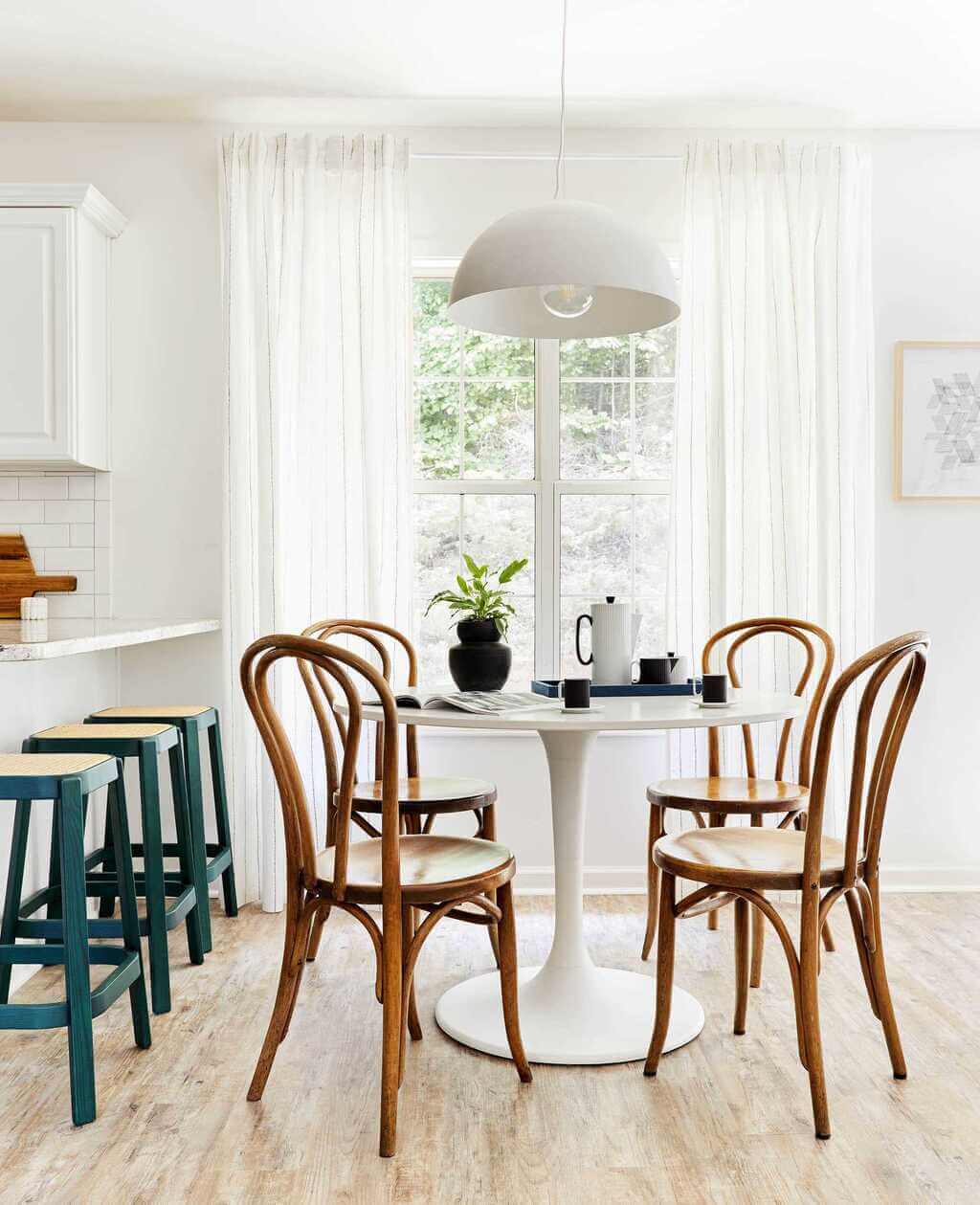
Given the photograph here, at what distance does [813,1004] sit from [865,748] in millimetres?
487

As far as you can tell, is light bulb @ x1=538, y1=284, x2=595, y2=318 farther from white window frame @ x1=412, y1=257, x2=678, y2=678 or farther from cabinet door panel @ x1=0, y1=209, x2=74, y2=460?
cabinet door panel @ x1=0, y1=209, x2=74, y2=460

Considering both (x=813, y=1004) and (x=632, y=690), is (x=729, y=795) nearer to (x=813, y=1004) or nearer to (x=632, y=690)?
(x=632, y=690)

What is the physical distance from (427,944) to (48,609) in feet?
5.65

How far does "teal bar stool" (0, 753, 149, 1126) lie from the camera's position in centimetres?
199

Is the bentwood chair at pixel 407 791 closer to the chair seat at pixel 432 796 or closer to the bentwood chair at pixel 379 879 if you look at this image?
the chair seat at pixel 432 796

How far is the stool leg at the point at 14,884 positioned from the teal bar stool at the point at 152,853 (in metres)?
0.08

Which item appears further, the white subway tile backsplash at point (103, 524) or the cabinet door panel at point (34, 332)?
the white subway tile backsplash at point (103, 524)

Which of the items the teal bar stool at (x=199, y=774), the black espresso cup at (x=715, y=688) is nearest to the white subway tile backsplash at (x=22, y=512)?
the teal bar stool at (x=199, y=774)

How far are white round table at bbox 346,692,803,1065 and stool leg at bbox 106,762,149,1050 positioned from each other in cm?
65

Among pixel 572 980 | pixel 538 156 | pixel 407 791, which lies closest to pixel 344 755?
pixel 407 791

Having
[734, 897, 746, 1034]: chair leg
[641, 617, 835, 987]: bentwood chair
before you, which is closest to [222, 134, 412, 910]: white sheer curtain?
[641, 617, 835, 987]: bentwood chair

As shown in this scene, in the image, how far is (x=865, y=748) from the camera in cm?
197

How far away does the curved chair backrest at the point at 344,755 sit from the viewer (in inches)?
72.9

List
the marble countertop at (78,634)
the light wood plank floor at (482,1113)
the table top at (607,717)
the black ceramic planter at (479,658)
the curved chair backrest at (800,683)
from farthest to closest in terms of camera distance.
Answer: the curved chair backrest at (800,683)
the black ceramic planter at (479,658)
the marble countertop at (78,634)
the table top at (607,717)
the light wood plank floor at (482,1113)
